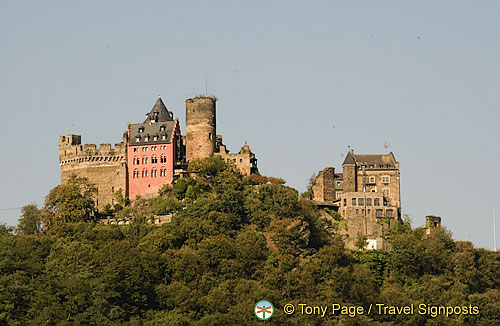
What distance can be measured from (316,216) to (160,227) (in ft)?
46.3

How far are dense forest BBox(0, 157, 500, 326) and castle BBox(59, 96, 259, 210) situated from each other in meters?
1.61

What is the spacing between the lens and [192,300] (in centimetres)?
9362

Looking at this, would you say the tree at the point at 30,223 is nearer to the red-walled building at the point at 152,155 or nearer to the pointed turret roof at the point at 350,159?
the red-walled building at the point at 152,155

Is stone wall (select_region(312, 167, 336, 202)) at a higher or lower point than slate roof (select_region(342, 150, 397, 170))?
lower

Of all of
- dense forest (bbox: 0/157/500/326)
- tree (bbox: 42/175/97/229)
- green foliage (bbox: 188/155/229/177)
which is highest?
green foliage (bbox: 188/155/229/177)

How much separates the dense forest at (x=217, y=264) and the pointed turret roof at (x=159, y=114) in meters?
7.71

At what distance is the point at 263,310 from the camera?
92.5 metres

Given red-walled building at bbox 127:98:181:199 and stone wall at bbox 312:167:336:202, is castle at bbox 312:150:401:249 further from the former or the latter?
red-walled building at bbox 127:98:181:199

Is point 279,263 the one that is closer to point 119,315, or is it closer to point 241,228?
point 241,228

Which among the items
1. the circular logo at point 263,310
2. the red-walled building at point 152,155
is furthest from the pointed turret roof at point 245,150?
the circular logo at point 263,310

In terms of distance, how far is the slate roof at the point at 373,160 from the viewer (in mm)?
113312

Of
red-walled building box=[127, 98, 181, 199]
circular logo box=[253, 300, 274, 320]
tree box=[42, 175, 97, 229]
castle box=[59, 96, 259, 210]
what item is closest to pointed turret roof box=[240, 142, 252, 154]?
castle box=[59, 96, 259, 210]

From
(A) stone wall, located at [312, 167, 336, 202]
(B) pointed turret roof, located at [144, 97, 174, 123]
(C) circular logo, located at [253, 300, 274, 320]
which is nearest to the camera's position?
(C) circular logo, located at [253, 300, 274, 320]

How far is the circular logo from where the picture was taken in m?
91.9
